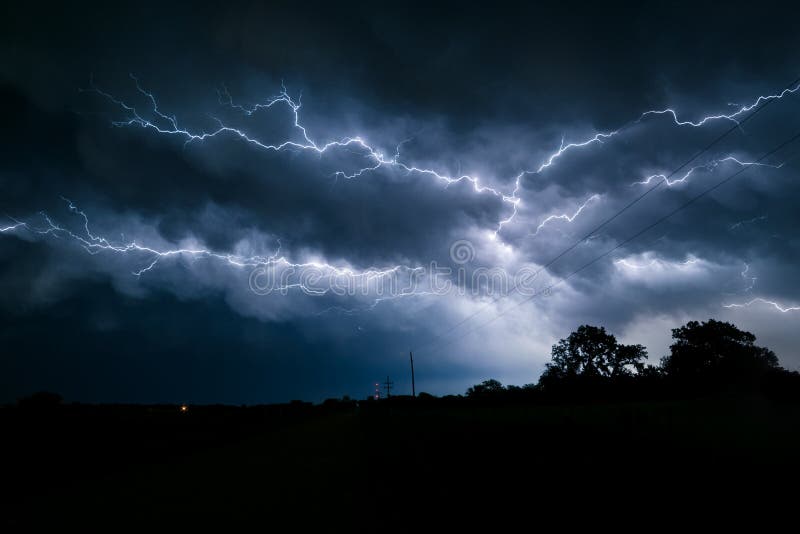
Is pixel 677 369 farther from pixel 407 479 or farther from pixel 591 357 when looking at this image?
pixel 407 479

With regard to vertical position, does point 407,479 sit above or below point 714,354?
below

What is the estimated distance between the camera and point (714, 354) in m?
39.4

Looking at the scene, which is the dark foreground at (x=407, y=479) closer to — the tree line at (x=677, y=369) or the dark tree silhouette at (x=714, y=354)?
the tree line at (x=677, y=369)

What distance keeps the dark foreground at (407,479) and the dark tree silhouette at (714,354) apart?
2990cm

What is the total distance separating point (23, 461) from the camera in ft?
28.4

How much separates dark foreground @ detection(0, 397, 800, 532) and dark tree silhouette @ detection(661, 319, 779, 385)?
98.1 ft

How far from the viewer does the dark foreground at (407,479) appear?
176 inches

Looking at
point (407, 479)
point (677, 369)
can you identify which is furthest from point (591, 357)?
point (407, 479)

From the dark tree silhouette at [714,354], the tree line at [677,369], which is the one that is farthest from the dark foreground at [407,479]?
the dark tree silhouette at [714,354]

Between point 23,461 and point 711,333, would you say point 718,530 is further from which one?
point 711,333

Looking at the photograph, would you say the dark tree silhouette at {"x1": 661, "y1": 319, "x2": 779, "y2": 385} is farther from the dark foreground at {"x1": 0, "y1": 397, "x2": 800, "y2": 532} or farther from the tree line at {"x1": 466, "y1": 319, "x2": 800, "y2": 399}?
the dark foreground at {"x1": 0, "y1": 397, "x2": 800, "y2": 532}

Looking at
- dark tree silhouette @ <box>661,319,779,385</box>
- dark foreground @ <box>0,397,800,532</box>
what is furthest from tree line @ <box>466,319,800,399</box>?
dark foreground @ <box>0,397,800,532</box>

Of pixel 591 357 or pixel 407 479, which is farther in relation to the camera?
pixel 591 357

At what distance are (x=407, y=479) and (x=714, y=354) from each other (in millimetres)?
49323
